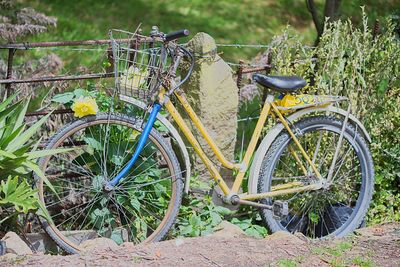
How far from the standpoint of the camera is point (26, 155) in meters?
5.39

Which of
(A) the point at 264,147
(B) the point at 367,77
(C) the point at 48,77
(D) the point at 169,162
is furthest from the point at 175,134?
(B) the point at 367,77

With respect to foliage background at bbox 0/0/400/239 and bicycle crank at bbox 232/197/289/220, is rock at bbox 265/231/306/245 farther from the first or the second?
foliage background at bbox 0/0/400/239

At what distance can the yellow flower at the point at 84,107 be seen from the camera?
5.69 metres

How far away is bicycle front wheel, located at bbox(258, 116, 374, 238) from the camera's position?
635 cm

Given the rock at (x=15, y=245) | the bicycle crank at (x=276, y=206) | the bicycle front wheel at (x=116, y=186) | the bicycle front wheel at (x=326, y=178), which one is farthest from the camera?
the bicycle front wheel at (x=326, y=178)

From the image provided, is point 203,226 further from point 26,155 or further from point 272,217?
point 26,155

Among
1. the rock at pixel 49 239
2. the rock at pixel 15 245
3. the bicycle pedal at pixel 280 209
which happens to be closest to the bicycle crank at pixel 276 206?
the bicycle pedal at pixel 280 209

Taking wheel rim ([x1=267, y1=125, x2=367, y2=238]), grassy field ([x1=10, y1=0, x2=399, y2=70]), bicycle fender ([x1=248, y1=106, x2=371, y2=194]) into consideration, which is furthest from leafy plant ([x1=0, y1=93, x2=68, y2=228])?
grassy field ([x1=10, y1=0, x2=399, y2=70])

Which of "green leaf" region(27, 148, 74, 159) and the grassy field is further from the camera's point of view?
the grassy field

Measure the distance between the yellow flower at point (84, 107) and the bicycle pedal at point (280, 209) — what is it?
1.47 meters

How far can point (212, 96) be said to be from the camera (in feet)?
20.5

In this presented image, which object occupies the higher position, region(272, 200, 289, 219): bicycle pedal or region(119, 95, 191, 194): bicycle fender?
region(119, 95, 191, 194): bicycle fender

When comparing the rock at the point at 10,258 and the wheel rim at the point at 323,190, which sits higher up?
the wheel rim at the point at 323,190

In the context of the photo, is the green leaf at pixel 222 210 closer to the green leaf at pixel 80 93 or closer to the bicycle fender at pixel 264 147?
the bicycle fender at pixel 264 147
